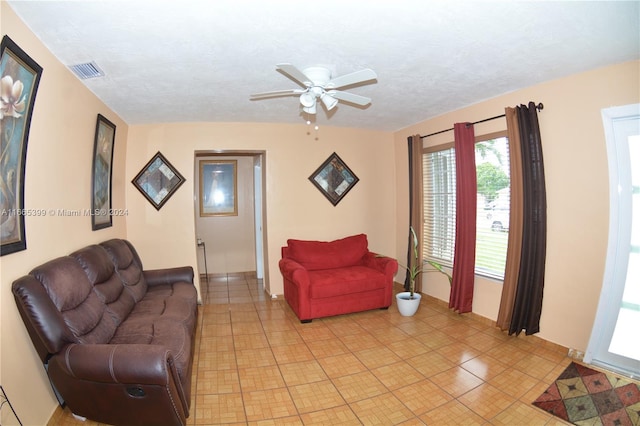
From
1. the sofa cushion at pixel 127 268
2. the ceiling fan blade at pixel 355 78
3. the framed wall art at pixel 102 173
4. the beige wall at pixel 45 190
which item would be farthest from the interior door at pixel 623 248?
the framed wall art at pixel 102 173

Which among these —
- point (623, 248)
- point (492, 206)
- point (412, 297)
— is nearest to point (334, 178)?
point (412, 297)

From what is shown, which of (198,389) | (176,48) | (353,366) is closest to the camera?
(176,48)

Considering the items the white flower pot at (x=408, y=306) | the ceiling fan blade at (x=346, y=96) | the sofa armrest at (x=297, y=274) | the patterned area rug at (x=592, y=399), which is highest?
the ceiling fan blade at (x=346, y=96)

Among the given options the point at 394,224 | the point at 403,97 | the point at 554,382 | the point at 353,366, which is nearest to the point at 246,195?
the point at 394,224

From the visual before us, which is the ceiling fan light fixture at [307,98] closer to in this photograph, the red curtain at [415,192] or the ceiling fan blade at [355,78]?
the ceiling fan blade at [355,78]

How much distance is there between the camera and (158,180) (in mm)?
3959

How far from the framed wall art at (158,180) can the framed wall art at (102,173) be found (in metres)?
0.57

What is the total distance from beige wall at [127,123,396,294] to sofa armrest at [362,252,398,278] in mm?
655

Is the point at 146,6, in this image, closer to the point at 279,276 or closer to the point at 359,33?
the point at 359,33

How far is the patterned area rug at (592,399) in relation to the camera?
1986 mm

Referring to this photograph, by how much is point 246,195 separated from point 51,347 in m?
4.20

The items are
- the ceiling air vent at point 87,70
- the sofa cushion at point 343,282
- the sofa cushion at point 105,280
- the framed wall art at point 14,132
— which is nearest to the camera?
the framed wall art at point 14,132

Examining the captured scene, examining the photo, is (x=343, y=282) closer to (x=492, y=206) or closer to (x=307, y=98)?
(x=492, y=206)

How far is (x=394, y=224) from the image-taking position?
489 cm
